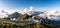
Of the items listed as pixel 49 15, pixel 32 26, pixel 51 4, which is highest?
pixel 51 4

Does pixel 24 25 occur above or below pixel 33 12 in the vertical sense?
below

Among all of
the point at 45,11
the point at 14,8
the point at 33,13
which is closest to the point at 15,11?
the point at 14,8

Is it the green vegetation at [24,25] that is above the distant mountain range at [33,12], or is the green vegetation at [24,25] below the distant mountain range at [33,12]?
below

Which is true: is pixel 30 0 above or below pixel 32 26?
above

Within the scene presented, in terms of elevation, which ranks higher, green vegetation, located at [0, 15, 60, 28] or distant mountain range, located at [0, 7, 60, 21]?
distant mountain range, located at [0, 7, 60, 21]

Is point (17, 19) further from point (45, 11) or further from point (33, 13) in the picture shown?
point (45, 11)

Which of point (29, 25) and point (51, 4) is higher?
point (51, 4)

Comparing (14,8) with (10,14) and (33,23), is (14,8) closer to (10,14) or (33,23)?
(10,14)

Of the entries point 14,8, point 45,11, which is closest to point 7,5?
point 14,8
